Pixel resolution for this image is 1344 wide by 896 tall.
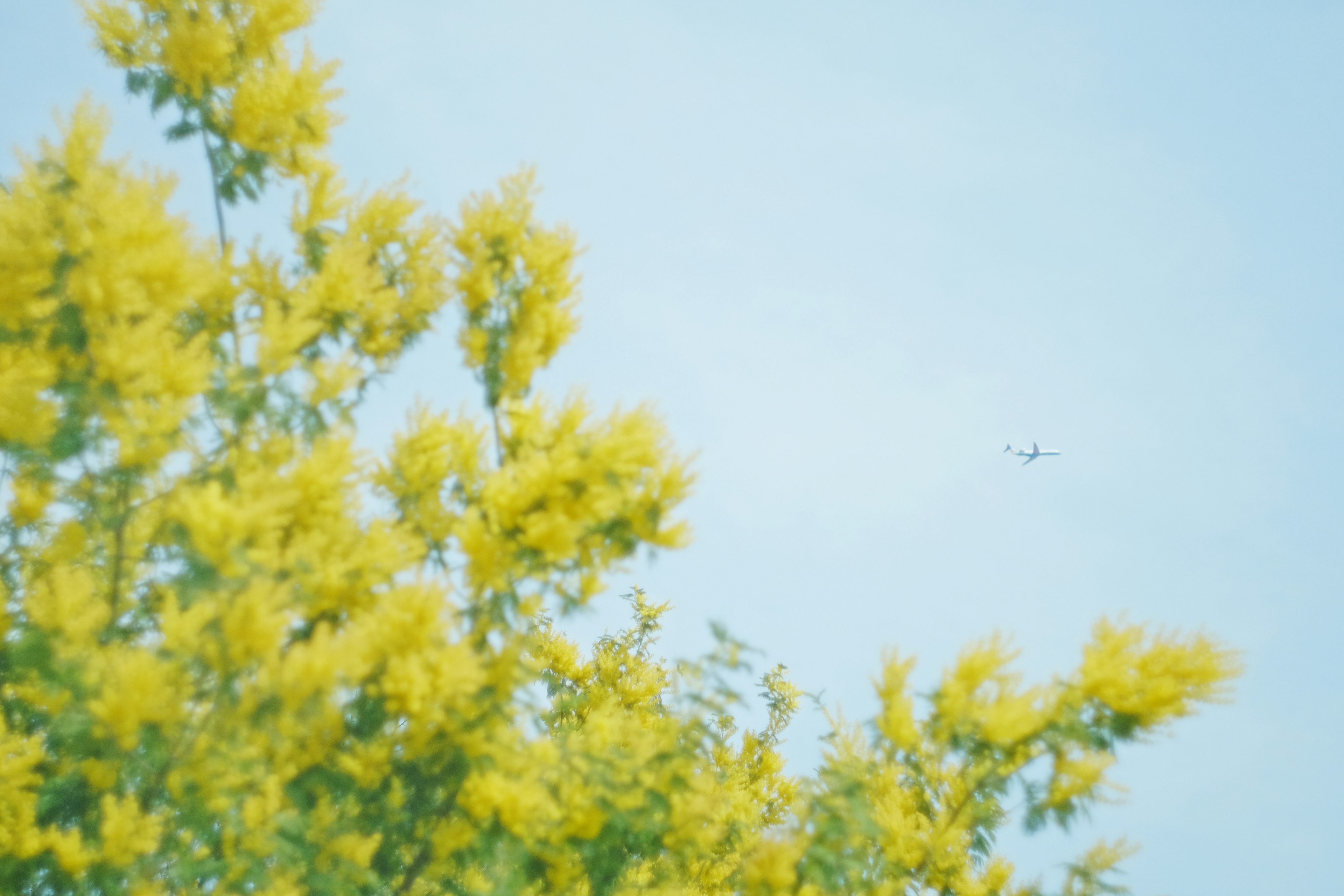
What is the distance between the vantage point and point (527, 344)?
19.6 ft

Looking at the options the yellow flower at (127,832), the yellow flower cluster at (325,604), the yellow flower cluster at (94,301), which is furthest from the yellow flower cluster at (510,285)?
the yellow flower at (127,832)

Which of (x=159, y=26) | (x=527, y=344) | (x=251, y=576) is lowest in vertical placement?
(x=251, y=576)

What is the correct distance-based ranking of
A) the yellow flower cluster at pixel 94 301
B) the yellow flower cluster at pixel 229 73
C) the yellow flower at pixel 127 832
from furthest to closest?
the yellow flower cluster at pixel 229 73, the yellow flower cluster at pixel 94 301, the yellow flower at pixel 127 832

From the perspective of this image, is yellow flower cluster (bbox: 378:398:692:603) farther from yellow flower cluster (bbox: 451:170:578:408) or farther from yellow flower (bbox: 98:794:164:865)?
yellow flower (bbox: 98:794:164:865)

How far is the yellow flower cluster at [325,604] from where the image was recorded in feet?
15.8

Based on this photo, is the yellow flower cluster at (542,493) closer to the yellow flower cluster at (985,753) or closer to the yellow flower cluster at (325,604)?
the yellow flower cluster at (325,604)

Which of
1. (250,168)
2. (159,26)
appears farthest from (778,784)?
(159,26)

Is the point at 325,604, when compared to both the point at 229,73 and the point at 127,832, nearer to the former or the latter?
the point at 127,832

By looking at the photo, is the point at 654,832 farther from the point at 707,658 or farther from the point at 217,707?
the point at 217,707

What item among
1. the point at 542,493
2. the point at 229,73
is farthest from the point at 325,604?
the point at 229,73

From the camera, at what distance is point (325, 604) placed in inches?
199

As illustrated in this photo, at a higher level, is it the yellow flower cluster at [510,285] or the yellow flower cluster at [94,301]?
the yellow flower cluster at [510,285]

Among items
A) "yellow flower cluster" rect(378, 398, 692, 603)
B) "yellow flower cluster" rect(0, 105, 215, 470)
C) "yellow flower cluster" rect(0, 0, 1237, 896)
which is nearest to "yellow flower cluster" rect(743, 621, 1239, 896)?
"yellow flower cluster" rect(0, 0, 1237, 896)

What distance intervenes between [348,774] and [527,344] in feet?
9.17
